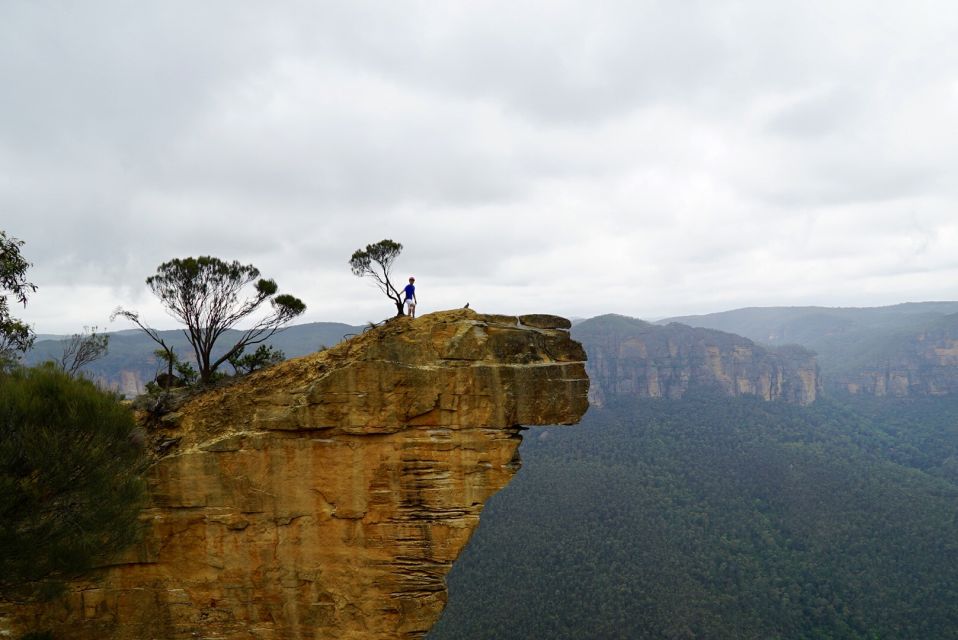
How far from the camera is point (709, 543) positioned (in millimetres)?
80625

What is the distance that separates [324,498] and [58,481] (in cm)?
711

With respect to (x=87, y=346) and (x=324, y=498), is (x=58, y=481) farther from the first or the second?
(x=87, y=346)

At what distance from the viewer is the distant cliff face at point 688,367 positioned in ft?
563

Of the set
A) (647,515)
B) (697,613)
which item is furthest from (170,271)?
(647,515)

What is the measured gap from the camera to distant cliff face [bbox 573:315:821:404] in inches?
6752

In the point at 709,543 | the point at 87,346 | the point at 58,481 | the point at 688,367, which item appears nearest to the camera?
the point at 58,481

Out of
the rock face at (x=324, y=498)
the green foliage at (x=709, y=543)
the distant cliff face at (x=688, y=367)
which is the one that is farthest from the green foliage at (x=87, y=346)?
the distant cliff face at (x=688, y=367)

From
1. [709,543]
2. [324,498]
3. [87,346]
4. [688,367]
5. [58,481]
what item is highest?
[87,346]

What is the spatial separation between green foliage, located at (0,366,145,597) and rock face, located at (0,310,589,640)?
1425 millimetres

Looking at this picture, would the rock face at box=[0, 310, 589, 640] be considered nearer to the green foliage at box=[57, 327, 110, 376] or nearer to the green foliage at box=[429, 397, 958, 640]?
the green foliage at box=[57, 327, 110, 376]

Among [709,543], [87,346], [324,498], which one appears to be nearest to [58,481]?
[324,498]

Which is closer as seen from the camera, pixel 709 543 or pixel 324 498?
pixel 324 498

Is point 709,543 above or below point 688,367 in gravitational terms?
below

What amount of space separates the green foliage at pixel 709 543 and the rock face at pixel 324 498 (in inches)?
1729
